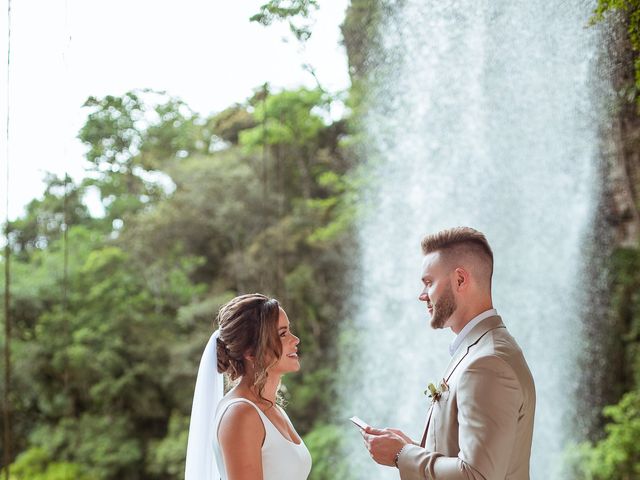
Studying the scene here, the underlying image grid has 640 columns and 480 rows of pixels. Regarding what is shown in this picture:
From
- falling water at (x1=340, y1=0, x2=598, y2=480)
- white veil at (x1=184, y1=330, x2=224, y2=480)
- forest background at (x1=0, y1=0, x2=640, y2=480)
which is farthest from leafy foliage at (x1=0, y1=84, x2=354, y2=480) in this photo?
white veil at (x1=184, y1=330, x2=224, y2=480)

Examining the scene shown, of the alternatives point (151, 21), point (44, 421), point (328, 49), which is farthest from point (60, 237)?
point (328, 49)

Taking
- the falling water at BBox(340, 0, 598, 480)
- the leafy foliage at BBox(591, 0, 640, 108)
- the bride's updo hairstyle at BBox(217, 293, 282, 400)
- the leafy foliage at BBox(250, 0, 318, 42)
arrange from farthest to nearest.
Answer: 1. the leafy foliage at BBox(250, 0, 318, 42)
2. the falling water at BBox(340, 0, 598, 480)
3. the leafy foliage at BBox(591, 0, 640, 108)
4. the bride's updo hairstyle at BBox(217, 293, 282, 400)

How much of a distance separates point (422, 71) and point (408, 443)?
6.50 meters

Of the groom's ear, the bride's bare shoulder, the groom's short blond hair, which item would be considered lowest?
the bride's bare shoulder

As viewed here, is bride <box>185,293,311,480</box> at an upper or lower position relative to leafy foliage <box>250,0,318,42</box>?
lower

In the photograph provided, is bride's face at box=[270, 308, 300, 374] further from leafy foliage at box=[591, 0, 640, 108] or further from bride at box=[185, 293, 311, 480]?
leafy foliage at box=[591, 0, 640, 108]

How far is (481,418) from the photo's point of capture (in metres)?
1.47

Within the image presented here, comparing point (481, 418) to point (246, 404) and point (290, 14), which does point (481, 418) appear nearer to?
point (246, 404)

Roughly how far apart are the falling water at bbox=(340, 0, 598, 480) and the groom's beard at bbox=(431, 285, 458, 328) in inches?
172

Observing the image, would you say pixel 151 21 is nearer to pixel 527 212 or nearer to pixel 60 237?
pixel 60 237

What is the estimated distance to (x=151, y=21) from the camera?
33.6 ft

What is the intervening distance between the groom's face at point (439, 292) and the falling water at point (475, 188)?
434 cm

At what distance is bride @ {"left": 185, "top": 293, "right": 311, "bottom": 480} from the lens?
1.79 m

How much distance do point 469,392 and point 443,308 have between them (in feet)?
0.75
